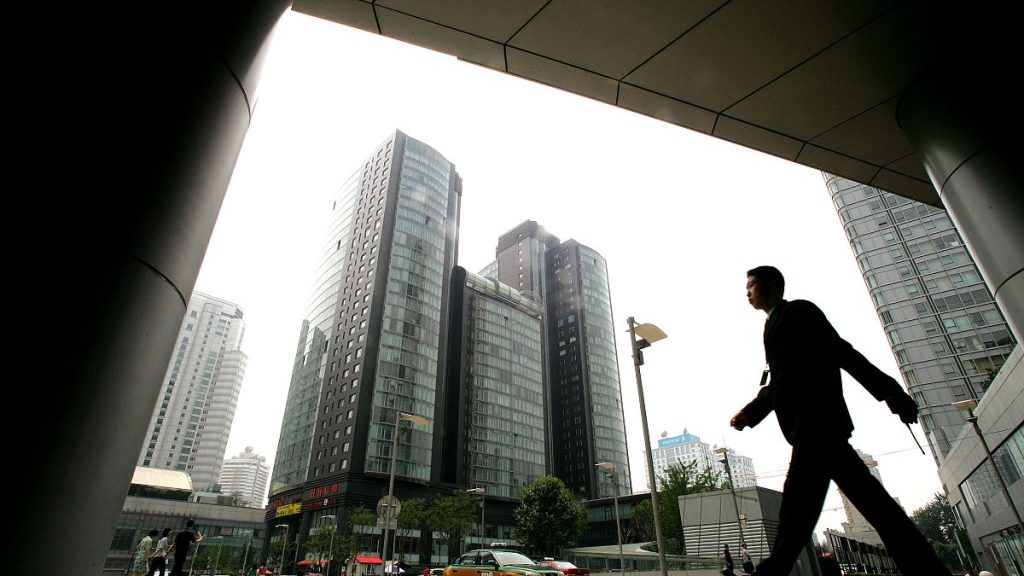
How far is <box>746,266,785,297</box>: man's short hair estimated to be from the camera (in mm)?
2875

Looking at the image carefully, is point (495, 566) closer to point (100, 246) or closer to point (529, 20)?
point (529, 20)

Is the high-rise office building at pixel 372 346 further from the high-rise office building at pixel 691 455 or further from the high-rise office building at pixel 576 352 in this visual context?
the high-rise office building at pixel 691 455

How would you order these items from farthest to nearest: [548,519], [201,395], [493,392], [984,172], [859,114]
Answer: [201,395] → [493,392] → [548,519] → [859,114] → [984,172]

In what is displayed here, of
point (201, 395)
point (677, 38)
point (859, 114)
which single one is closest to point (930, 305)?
point (859, 114)

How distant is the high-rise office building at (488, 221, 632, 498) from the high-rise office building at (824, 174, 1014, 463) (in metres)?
58.4

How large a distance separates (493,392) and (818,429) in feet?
292

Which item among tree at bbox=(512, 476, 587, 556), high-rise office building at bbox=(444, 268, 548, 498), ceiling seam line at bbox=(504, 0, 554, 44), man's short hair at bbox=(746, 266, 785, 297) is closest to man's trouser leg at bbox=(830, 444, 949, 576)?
man's short hair at bbox=(746, 266, 785, 297)

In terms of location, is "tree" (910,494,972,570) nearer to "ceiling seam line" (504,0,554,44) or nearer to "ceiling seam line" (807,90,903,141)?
"ceiling seam line" (807,90,903,141)

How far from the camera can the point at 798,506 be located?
2.16 metres

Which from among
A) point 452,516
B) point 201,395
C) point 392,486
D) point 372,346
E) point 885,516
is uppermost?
point 201,395

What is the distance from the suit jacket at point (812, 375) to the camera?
2.25 metres

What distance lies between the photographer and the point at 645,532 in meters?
66.6

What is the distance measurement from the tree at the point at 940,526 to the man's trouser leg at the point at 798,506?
98.3 meters

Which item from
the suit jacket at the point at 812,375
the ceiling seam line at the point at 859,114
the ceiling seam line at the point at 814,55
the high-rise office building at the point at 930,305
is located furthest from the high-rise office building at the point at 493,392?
the suit jacket at the point at 812,375
